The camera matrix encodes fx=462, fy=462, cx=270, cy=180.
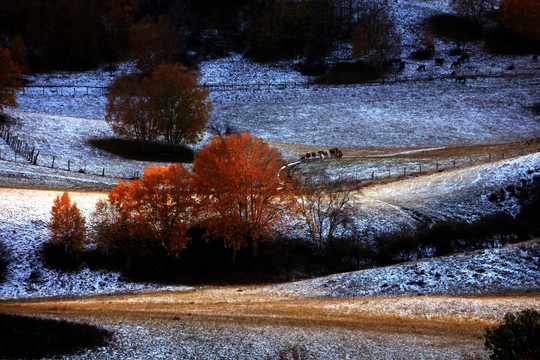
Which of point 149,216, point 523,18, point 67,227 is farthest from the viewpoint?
point 523,18

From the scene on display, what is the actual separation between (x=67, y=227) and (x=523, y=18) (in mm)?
121095

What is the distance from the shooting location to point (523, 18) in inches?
4577

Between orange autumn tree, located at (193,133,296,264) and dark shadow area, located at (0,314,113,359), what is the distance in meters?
20.0

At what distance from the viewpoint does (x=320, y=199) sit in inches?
1768

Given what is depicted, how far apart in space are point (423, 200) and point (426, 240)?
721cm

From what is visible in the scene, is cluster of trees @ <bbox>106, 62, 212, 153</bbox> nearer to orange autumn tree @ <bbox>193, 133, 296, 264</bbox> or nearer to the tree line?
orange autumn tree @ <bbox>193, 133, 296, 264</bbox>

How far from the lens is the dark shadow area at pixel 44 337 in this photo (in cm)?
1784

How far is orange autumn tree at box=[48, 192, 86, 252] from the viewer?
1452 inches

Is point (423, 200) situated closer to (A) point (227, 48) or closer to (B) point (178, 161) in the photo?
(B) point (178, 161)

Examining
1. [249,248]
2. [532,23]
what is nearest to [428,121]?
[249,248]

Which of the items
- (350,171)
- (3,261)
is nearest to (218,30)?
(350,171)

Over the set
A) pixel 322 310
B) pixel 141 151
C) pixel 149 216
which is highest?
pixel 141 151

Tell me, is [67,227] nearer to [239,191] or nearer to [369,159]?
[239,191]

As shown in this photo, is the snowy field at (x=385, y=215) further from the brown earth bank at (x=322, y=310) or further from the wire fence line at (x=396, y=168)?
the wire fence line at (x=396, y=168)
